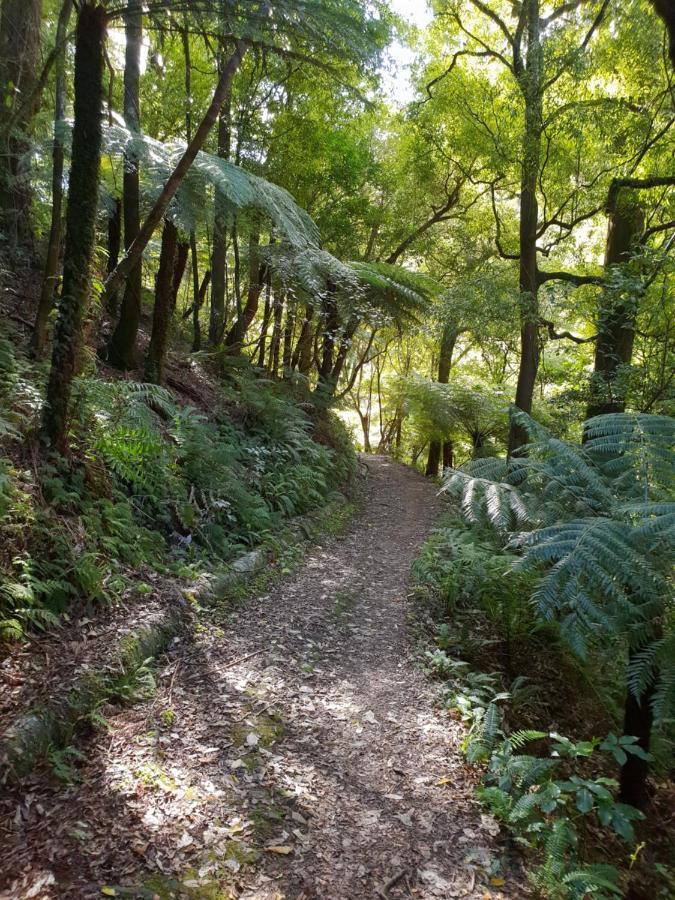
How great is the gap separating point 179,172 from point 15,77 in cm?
398

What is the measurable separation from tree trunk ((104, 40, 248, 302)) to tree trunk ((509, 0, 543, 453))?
186 inches

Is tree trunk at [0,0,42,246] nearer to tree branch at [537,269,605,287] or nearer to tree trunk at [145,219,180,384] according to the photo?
tree trunk at [145,219,180,384]

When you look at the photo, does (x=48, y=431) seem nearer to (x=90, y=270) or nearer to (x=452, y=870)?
(x=90, y=270)

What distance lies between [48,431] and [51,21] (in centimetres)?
897

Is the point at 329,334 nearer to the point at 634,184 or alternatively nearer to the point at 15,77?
the point at 634,184

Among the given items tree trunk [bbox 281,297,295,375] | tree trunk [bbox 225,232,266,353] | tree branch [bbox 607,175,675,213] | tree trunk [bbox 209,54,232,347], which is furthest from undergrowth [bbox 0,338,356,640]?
tree branch [bbox 607,175,675,213]

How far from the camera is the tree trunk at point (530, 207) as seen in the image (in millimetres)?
7516

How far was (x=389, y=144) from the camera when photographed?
43.7ft

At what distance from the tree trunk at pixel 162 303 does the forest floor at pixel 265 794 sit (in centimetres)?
357

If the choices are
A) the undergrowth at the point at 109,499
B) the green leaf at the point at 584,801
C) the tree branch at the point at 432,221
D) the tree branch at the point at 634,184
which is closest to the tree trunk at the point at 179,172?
the undergrowth at the point at 109,499

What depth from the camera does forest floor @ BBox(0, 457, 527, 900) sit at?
2090 mm

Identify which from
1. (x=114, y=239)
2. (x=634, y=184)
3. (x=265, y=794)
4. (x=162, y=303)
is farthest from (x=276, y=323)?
(x=265, y=794)

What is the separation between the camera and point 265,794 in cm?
258

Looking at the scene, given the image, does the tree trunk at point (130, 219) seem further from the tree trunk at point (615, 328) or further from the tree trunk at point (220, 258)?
the tree trunk at point (615, 328)
